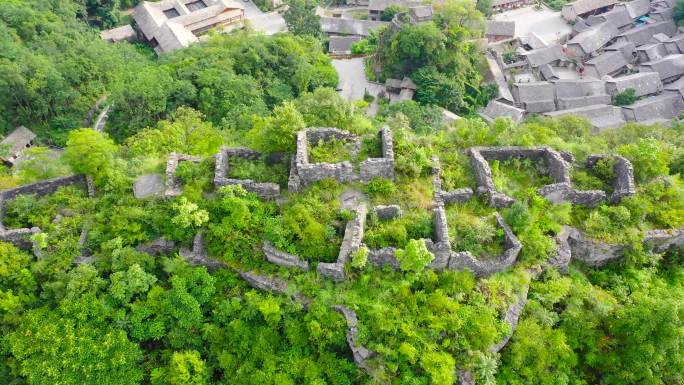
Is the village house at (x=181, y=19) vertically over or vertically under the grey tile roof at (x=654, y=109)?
over

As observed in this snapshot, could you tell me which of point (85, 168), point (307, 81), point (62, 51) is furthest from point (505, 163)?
point (62, 51)

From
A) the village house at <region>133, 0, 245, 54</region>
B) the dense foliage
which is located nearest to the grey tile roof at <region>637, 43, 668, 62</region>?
the dense foliage

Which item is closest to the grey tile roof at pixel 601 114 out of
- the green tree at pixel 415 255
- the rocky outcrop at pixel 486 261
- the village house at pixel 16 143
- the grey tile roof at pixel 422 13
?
the grey tile roof at pixel 422 13

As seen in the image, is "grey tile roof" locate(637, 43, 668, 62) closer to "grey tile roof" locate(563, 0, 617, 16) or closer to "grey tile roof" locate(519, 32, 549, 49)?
"grey tile roof" locate(563, 0, 617, 16)

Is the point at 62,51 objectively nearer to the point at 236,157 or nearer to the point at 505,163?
the point at 236,157

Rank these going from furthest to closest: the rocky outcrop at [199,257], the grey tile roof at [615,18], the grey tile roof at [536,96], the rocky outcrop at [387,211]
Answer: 1. the grey tile roof at [615,18]
2. the grey tile roof at [536,96]
3. the rocky outcrop at [199,257]
4. the rocky outcrop at [387,211]

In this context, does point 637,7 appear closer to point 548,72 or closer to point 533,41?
point 533,41

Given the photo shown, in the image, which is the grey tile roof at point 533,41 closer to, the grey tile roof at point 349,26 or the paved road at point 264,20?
the grey tile roof at point 349,26
